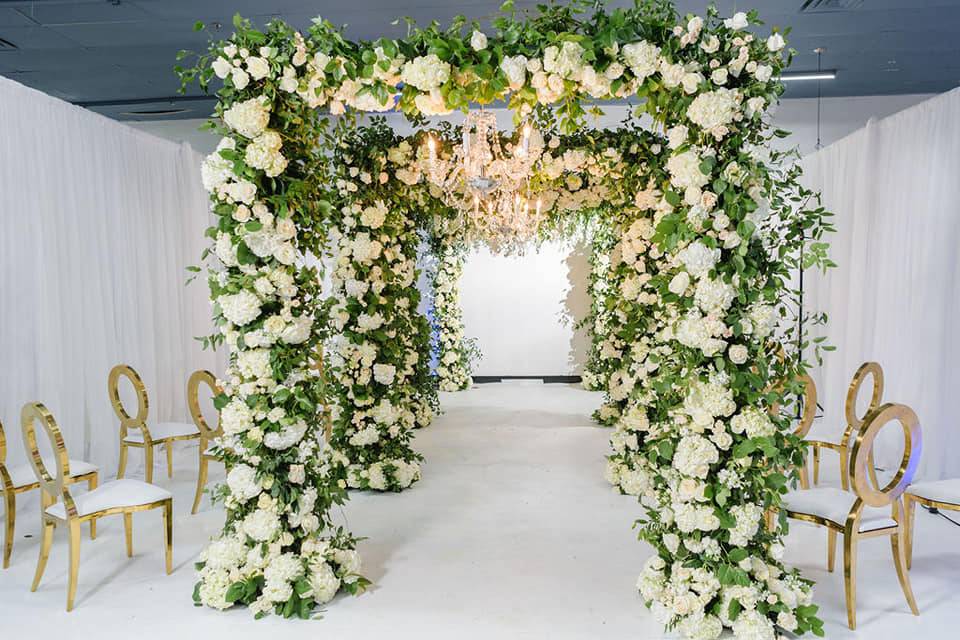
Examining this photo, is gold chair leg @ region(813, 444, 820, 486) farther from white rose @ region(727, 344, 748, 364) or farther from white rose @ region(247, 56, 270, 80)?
white rose @ region(247, 56, 270, 80)

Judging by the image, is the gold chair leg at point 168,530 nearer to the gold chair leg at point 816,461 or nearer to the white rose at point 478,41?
the white rose at point 478,41

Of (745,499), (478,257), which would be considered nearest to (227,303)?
(745,499)

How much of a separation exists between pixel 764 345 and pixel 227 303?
2.27 m

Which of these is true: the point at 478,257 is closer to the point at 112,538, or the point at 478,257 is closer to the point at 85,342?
the point at 85,342

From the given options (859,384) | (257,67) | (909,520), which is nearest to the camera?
(257,67)

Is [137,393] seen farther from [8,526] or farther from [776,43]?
[776,43]

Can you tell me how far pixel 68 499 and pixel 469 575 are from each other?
1957 mm

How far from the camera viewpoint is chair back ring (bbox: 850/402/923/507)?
302 cm

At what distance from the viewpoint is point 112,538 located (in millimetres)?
4215

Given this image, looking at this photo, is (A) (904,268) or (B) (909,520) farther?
(A) (904,268)

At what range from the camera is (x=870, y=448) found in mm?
3105

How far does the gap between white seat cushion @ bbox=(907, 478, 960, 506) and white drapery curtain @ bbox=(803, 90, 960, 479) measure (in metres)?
1.71

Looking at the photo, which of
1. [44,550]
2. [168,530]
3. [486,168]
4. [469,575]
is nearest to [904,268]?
[486,168]

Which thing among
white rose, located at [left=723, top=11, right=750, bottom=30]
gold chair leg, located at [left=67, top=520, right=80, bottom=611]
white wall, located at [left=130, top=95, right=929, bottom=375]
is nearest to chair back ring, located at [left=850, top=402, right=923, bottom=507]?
white rose, located at [left=723, top=11, right=750, bottom=30]
